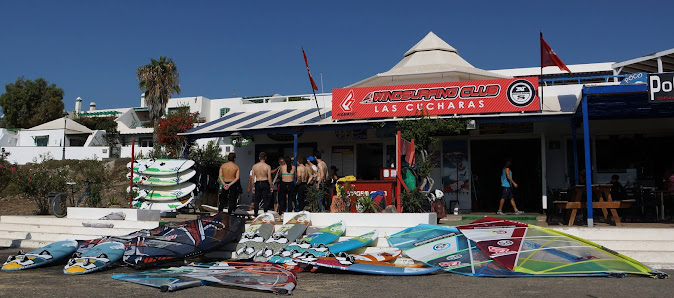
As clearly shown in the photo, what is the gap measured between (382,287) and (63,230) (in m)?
8.03

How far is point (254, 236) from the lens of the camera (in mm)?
8859

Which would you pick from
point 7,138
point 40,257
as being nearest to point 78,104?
point 7,138

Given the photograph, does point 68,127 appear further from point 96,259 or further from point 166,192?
point 96,259

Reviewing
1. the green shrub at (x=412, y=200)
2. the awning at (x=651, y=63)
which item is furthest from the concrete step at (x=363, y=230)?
the awning at (x=651, y=63)

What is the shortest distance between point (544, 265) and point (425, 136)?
16.4 ft

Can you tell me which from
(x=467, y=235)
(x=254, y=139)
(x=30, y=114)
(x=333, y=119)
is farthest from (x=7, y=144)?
(x=467, y=235)

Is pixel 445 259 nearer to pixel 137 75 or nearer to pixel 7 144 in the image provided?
pixel 137 75

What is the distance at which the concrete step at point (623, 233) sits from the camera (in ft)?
27.5

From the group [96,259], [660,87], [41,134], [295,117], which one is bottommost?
[96,259]

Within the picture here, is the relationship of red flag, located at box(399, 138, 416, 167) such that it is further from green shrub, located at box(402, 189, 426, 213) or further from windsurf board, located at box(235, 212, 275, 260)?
windsurf board, located at box(235, 212, 275, 260)

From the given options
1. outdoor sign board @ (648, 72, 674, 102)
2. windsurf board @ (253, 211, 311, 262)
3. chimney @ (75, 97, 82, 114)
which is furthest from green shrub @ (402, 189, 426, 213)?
chimney @ (75, 97, 82, 114)

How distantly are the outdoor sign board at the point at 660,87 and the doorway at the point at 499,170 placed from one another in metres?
5.93

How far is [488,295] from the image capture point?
5832mm

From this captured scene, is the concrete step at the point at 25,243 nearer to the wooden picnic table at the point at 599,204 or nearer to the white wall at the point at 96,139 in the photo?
the wooden picnic table at the point at 599,204
